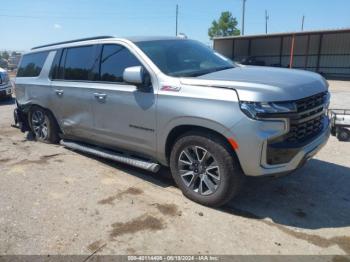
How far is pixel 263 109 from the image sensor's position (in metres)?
3.42

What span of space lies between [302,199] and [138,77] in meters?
2.44

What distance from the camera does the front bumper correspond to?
136 inches

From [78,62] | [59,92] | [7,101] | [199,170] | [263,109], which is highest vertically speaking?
[78,62]

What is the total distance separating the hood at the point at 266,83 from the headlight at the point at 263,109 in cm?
4

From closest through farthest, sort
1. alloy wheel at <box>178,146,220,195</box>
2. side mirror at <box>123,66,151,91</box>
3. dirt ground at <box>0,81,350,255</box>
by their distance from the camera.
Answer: dirt ground at <box>0,81,350,255</box> < alloy wheel at <box>178,146,220,195</box> < side mirror at <box>123,66,151,91</box>

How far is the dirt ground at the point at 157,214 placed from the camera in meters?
3.37

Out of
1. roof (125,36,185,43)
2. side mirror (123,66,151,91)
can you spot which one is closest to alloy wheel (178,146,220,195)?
side mirror (123,66,151,91)

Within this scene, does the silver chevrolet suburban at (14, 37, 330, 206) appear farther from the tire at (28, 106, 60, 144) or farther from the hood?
the tire at (28, 106, 60, 144)

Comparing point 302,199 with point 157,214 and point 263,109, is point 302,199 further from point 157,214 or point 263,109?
point 157,214

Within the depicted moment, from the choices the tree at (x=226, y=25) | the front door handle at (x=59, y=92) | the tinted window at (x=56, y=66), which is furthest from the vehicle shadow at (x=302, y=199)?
the tree at (x=226, y=25)

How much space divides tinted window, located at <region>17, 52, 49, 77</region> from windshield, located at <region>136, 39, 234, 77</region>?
8.90 feet

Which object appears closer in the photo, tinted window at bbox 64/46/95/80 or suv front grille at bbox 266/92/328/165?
suv front grille at bbox 266/92/328/165

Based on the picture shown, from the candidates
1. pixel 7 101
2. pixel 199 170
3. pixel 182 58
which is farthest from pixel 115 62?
pixel 7 101

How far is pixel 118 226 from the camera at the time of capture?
3729 millimetres
